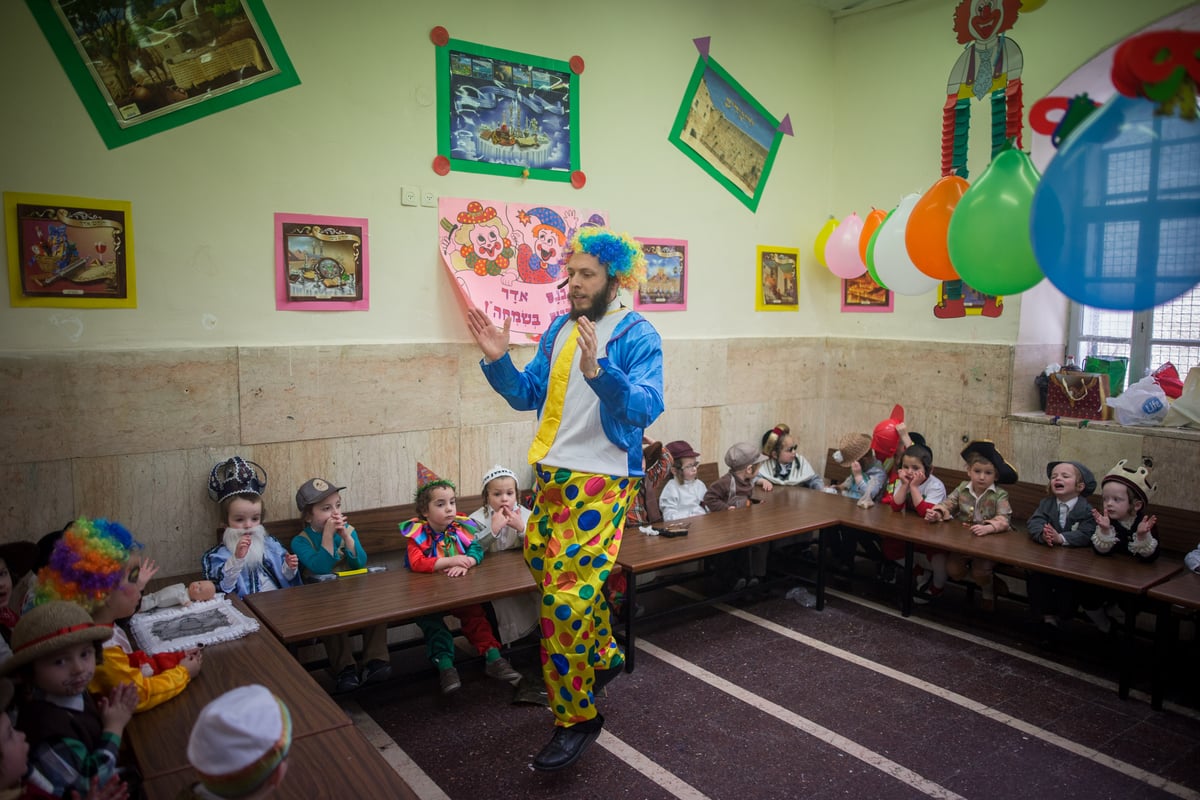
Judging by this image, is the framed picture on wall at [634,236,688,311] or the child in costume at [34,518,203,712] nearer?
the child in costume at [34,518,203,712]

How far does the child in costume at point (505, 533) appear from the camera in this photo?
4309 mm

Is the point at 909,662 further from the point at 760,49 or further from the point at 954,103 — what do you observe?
the point at 760,49

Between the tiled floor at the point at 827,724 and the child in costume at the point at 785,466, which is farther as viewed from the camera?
the child in costume at the point at 785,466

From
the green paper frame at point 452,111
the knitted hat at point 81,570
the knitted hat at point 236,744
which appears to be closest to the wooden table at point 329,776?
the knitted hat at point 236,744

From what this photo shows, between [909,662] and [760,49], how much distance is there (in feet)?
14.3

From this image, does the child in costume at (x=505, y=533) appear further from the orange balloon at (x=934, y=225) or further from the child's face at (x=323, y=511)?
the orange balloon at (x=934, y=225)

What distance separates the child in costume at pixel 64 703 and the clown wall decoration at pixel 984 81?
4.60 metres

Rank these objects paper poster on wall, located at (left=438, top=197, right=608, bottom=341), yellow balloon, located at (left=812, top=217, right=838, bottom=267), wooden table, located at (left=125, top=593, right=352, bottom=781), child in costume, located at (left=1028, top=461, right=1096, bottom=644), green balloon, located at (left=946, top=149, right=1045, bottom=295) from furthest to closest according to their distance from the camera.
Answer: yellow balloon, located at (left=812, top=217, right=838, bottom=267), paper poster on wall, located at (left=438, top=197, right=608, bottom=341), child in costume, located at (left=1028, top=461, right=1096, bottom=644), green balloon, located at (left=946, top=149, right=1045, bottom=295), wooden table, located at (left=125, top=593, right=352, bottom=781)

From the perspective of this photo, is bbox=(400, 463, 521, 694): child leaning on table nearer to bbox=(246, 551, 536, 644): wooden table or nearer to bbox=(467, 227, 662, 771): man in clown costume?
bbox=(246, 551, 536, 644): wooden table

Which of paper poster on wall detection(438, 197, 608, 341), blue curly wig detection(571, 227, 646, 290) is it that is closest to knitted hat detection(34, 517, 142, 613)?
blue curly wig detection(571, 227, 646, 290)

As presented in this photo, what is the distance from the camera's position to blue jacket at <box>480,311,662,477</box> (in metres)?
3.07

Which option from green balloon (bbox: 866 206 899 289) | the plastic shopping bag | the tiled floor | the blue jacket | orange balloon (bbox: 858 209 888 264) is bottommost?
the tiled floor

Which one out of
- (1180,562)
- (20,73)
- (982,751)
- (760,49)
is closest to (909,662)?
(982,751)

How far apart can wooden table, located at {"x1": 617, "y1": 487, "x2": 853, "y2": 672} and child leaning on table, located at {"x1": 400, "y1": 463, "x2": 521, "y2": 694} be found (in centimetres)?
72
